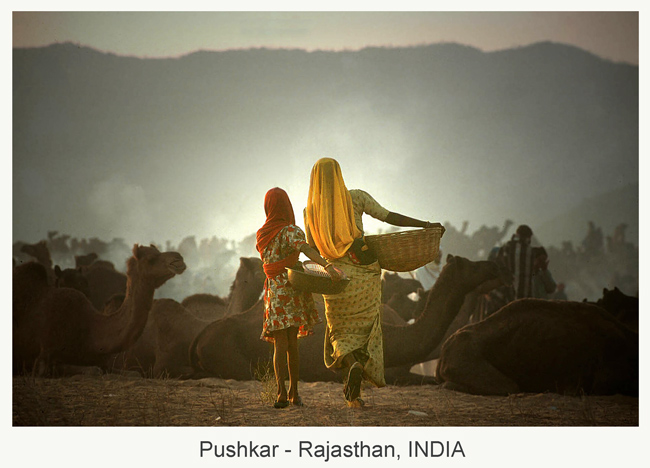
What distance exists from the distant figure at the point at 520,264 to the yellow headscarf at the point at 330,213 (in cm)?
265

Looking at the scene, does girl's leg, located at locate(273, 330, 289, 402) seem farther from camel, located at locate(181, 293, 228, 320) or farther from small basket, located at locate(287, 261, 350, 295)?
camel, located at locate(181, 293, 228, 320)

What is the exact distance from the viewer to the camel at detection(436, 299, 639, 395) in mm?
7270

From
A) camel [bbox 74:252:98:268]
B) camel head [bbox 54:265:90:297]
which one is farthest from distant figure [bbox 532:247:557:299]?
camel head [bbox 54:265:90:297]

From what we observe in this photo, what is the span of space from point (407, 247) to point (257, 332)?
8.11 feet

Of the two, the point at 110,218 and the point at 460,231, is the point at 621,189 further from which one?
the point at 110,218

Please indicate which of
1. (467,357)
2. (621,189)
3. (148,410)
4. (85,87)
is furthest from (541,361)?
(85,87)

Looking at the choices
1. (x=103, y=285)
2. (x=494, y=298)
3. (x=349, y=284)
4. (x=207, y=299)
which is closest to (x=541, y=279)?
(x=494, y=298)

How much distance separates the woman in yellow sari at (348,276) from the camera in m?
6.28

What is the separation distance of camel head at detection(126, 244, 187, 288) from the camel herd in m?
0.01

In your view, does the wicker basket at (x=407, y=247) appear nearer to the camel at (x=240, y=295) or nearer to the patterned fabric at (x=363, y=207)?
the patterned fabric at (x=363, y=207)

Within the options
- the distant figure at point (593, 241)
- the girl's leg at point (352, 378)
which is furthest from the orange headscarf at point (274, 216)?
the distant figure at point (593, 241)

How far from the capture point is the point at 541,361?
24.0 feet

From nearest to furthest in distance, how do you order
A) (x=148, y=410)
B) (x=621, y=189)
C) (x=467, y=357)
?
(x=148, y=410)
(x=467, y=357)
(x=621, y=189)

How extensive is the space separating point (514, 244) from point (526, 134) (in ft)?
4.44
